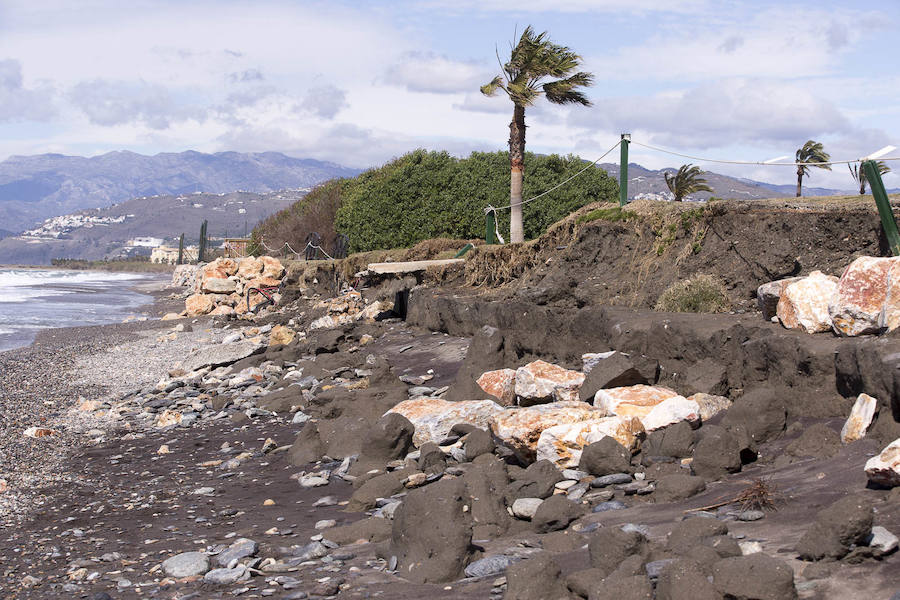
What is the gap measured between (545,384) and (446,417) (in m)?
1.09

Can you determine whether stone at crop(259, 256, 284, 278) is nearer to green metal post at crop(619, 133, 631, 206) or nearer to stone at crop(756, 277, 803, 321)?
green metal post at crop(619, 133, 631, 206)

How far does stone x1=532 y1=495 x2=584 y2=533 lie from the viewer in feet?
17.2

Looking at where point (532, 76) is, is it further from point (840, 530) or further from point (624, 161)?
point (840, 530)

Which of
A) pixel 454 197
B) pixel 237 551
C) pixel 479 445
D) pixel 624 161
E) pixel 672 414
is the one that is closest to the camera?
pixel 237 551

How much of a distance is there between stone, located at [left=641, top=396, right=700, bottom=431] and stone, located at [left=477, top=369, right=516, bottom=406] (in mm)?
2324

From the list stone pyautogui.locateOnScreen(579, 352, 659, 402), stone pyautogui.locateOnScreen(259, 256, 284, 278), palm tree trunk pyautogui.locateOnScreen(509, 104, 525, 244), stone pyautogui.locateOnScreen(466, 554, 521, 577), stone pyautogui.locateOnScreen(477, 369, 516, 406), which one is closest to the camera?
stone pyautogui.locateOnScreen(466, 554, 521, 577)

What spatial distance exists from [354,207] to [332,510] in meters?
22.2

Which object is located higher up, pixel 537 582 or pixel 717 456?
pixel 717 456

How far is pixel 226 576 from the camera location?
17.4ft

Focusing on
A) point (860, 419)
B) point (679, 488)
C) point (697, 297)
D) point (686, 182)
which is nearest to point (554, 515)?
point (679, 488)

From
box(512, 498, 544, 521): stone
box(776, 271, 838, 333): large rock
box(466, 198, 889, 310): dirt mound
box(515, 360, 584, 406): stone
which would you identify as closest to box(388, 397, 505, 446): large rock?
box(515, 360, 584, 406): stone

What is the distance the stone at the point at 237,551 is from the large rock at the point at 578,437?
2.29 m

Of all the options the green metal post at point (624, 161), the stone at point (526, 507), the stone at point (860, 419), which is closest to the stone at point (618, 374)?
the stone at point (526, 507)

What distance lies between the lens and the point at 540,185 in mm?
24688
